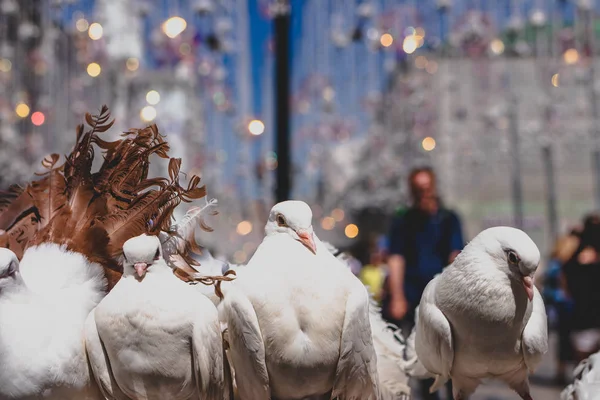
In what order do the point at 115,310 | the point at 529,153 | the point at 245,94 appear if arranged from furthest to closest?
the point at 529,153, the point at 245,94, the point at 115,310

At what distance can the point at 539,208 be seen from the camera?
2523cm

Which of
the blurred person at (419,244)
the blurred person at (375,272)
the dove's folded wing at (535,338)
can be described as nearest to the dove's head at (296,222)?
the dove's folded wing at (535,338)

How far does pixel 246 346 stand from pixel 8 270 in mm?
684

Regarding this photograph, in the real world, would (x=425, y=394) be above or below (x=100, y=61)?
below

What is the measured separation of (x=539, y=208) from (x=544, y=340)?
24.6m

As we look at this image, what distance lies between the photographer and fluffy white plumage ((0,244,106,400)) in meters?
1.78

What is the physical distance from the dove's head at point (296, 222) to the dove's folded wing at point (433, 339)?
455 mm

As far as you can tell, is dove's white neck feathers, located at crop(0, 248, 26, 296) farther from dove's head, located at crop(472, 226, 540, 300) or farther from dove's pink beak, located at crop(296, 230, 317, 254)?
dove's head, located at crop(472, 226, 540, 300)

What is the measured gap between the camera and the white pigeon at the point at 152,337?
5.89 ft

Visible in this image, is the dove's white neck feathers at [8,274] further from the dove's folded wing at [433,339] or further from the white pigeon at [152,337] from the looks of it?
the dove's folded wing at [433,339]

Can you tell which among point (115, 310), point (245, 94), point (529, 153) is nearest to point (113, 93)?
point (245, 94)

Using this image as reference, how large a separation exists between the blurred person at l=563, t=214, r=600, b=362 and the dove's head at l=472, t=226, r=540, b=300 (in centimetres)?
375

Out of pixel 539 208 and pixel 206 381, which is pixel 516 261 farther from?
pixel 539 208

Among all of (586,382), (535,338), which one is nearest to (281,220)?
(535,338)
